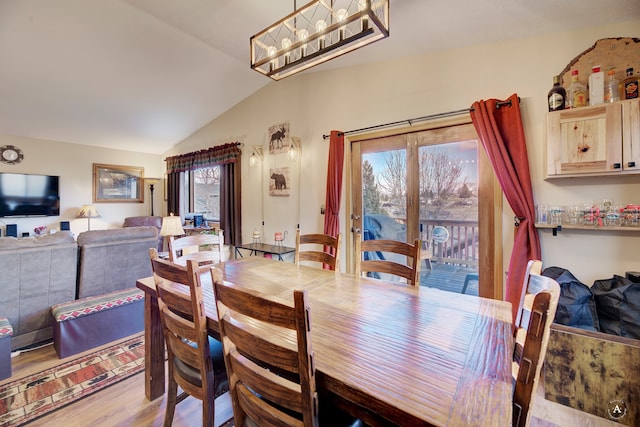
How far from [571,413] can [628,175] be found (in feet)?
5.32

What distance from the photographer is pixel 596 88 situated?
187 centimetres

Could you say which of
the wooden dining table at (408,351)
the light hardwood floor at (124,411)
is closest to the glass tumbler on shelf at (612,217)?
the wooden dining table at (408,351)

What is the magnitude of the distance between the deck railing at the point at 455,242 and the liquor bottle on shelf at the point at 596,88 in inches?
46.0

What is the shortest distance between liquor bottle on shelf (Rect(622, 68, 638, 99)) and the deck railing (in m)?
1.28

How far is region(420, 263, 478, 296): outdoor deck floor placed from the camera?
2.59 m

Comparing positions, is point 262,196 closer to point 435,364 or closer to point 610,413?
point 435,364

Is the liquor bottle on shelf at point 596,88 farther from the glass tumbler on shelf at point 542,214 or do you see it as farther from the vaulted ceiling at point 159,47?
the glass tumbler on shelf at point 542,214

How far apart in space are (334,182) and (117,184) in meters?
5.01

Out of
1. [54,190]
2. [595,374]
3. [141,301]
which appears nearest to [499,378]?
[595,374]

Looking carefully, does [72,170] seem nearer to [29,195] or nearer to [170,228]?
[29,195]

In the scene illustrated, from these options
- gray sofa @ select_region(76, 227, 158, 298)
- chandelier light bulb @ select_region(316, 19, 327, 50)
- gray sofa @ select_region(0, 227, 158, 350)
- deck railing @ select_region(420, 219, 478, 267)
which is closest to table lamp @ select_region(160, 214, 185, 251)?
gray sofa @ select_region(76, 227, 158, 298)

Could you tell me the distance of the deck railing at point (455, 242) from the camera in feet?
8.39

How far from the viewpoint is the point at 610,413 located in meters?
1.61

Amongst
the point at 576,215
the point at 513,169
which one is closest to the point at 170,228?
the point at 513,169
